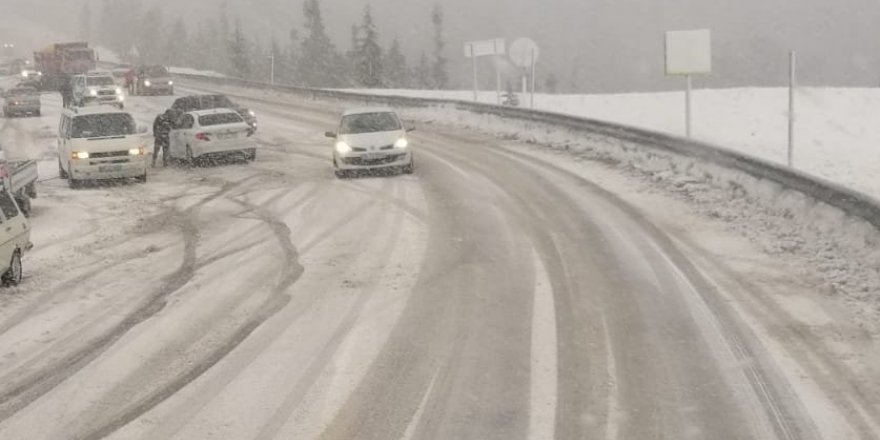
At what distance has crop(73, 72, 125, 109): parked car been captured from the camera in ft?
124

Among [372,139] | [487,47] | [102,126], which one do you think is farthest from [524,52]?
[102,126]

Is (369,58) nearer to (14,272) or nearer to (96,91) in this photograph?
(96,91)

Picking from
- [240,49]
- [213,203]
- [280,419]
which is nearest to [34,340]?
[280,419]

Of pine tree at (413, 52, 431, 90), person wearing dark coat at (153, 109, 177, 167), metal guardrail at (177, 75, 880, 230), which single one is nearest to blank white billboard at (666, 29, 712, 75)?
metal guardrail at (177, 75, 880, 230)

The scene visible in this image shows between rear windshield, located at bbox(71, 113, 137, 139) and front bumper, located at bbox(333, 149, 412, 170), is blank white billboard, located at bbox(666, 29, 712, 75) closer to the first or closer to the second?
front bumper, located at bbox(333, 149, 412, 170)

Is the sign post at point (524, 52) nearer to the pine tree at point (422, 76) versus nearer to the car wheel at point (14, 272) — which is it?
the car wheel at point (14, 272)

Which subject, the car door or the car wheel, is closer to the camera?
the car door

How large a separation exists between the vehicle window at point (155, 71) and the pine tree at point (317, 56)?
57.4 metres

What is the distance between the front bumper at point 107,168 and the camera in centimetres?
1936

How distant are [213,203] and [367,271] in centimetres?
719

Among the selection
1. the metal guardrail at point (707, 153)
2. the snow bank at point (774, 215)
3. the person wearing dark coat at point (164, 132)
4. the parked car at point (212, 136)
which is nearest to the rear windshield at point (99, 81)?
the metal guardrail at point (707, 153)

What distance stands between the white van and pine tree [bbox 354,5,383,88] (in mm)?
64886

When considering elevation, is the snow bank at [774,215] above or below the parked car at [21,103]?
below

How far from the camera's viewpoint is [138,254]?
12.7 m
